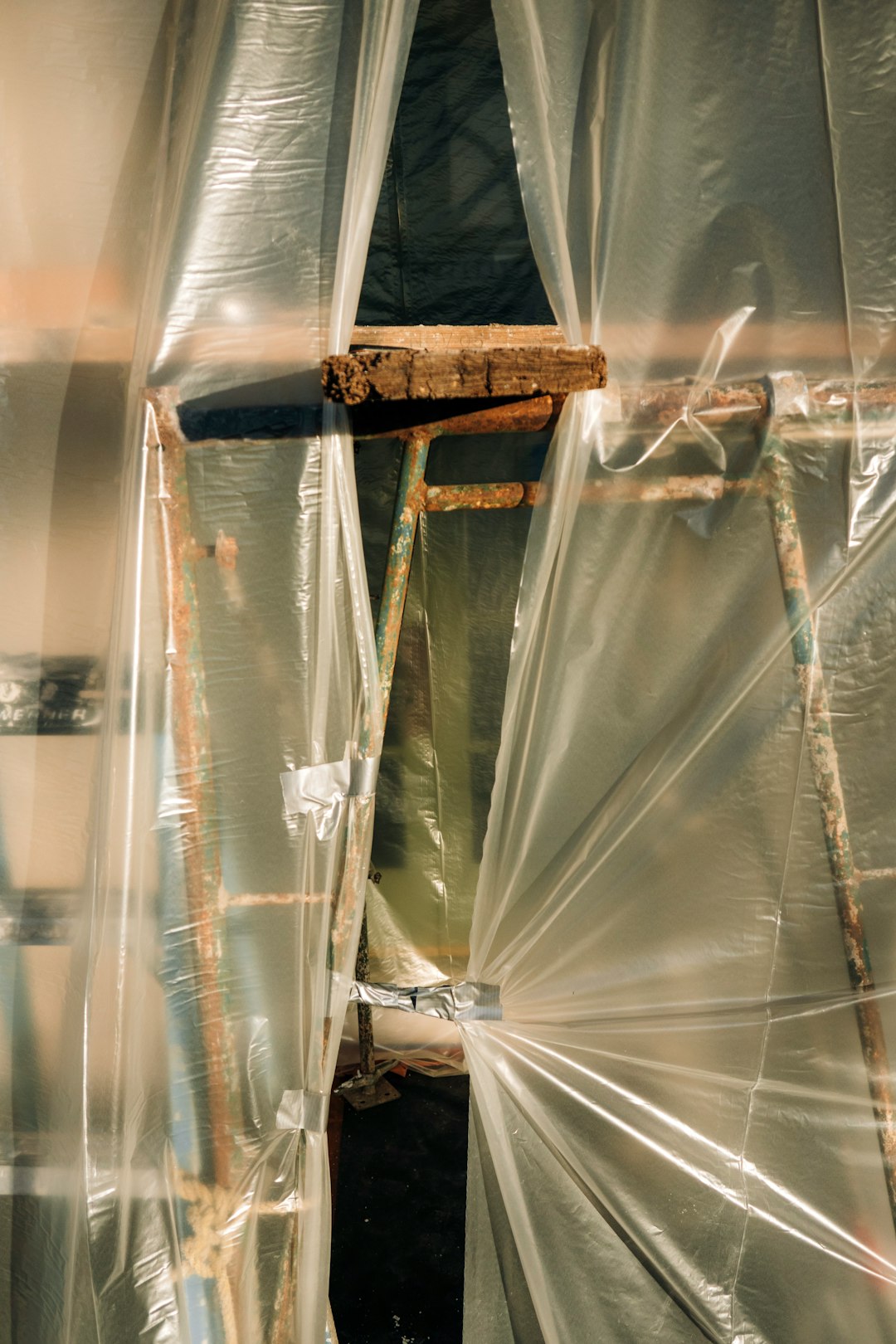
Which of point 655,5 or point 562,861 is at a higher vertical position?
point 655,5

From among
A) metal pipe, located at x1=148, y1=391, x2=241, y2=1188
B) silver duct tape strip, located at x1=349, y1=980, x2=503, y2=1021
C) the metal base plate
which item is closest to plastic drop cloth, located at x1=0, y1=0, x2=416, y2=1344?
metal pipe, located at x1=148, y1=391, x2=241, y2=1188

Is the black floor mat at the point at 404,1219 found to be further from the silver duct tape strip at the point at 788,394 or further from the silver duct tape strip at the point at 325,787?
the silver duct tape strip at the point at 788,394

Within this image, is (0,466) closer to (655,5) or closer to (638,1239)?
(655,5)

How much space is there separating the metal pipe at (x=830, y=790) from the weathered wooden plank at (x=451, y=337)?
0.42 meters

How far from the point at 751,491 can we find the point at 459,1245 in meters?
1.75

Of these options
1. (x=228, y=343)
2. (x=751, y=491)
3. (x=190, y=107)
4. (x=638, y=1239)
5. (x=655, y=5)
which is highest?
Result: (x=655, y=5)

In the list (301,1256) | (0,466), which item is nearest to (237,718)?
(0,466)

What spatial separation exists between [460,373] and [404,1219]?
6.26 ft

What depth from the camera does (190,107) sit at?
1137mm

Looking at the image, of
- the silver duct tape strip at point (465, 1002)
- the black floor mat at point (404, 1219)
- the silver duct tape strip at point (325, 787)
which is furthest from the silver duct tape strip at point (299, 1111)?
the black floor mat at point (404, 1219)

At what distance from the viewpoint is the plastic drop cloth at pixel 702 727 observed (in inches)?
47.8

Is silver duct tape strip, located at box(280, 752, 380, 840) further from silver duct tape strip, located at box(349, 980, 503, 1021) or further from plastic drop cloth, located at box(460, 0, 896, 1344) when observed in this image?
Answer: silver duct tape strip, located at box(349, 980, 503, 1021)

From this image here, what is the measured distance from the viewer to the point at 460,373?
1.14 metres

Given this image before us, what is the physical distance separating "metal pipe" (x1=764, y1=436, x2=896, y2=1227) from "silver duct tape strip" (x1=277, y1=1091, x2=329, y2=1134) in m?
0.76
